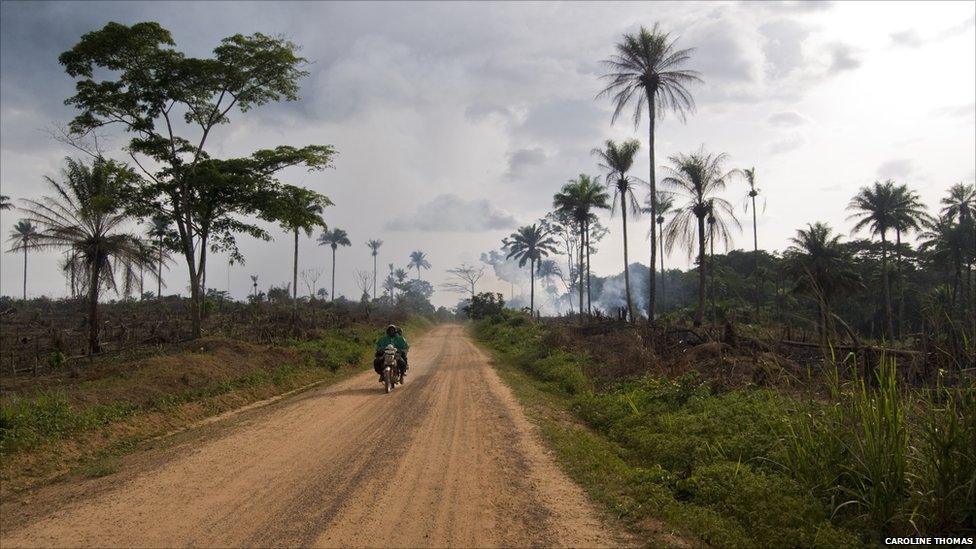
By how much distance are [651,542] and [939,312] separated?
368cm

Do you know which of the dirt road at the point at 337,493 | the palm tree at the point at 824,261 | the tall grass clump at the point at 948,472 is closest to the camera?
the tall grass clump at the point at 948,472

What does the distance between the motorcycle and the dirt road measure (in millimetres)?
3215

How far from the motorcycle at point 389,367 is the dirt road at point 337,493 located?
3215mm

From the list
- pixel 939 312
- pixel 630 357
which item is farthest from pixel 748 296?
pixel 939 312

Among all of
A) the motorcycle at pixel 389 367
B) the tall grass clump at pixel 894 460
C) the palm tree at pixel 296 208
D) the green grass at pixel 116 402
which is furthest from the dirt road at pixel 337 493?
the palm tree at pixel 296 208

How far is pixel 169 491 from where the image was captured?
18.8 ft

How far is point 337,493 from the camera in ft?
18.4

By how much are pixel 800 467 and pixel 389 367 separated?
9399 millimetres

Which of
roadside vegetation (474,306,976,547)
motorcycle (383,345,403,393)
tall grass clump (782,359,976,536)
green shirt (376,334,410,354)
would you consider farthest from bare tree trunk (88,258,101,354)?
tall grass clump (782,359,976,536)

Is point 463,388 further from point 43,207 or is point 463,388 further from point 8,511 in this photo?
point 43,207

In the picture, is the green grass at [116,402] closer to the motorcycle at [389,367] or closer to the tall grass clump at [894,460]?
the motorcycle at [389,367]

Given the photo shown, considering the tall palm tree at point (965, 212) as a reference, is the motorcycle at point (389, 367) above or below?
below

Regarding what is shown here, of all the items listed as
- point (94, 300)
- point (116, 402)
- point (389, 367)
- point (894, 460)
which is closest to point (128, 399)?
point (116, 402)

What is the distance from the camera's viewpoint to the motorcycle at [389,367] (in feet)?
42.0
